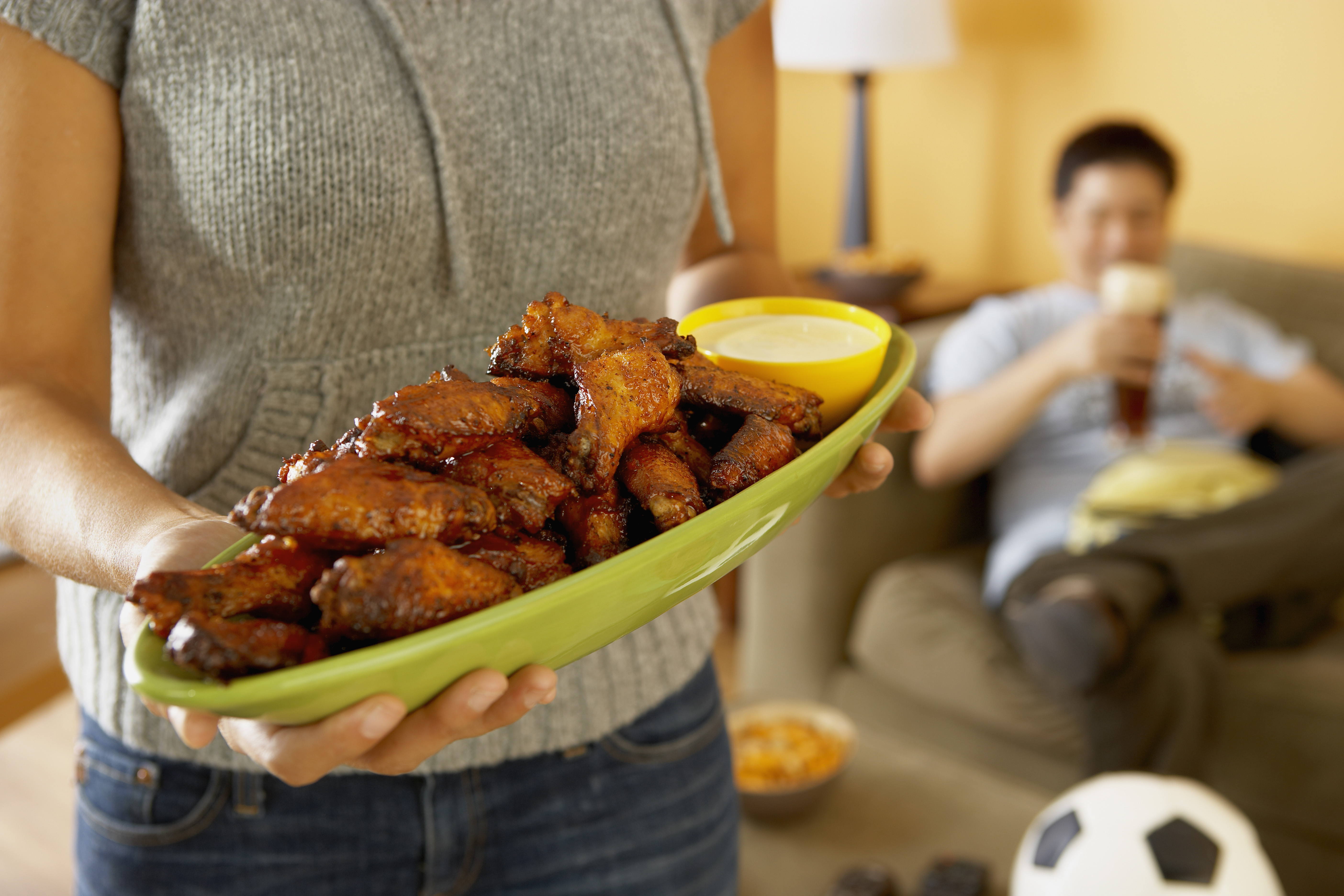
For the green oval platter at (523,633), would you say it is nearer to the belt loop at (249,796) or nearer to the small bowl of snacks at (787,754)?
the belt loop at (249,796)

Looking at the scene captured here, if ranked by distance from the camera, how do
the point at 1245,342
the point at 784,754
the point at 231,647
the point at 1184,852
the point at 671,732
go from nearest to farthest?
the point at 231,647, the point at 671,732, the point at 1184,852, the point at 784,754, the point at 1245,342

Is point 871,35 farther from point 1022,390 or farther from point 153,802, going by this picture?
point 153,802

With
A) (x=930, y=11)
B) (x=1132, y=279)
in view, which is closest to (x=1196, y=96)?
(x=930, y=11)

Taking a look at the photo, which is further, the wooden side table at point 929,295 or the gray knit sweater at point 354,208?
the wooden side table at point 929,295

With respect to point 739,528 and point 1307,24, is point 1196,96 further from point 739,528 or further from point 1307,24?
point 739,528

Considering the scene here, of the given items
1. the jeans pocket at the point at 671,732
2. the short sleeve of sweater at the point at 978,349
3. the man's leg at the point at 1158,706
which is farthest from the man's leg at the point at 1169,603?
the jeans pocket at the point at 671,732

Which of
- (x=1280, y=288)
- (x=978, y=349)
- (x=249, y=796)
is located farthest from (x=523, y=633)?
(x=1280, y=288)

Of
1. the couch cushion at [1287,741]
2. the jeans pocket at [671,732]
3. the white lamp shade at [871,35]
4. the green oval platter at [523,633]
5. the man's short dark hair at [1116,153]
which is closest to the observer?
the green oval platter at [523,633]
